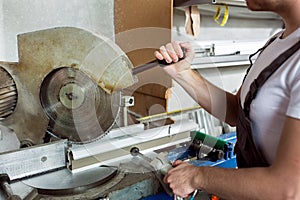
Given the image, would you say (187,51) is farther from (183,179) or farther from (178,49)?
(183,179)

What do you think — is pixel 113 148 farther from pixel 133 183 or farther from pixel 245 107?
pixel 245 107

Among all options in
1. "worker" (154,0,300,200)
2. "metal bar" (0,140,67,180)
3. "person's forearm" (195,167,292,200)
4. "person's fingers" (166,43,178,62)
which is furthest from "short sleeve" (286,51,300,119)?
"metal bar" (0,140,67,180)

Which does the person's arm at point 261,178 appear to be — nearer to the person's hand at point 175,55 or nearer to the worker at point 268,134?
the worker at point 268,134

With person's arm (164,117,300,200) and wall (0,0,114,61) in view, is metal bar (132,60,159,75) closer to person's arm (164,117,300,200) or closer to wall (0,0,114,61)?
person's arm (164,117,300,200)

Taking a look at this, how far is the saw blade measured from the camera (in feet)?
3.43

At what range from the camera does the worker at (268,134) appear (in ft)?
2.39

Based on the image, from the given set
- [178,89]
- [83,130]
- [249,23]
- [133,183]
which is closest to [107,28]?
[178,89]

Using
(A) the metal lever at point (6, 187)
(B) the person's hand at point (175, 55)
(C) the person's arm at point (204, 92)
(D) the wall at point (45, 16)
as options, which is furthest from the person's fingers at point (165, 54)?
(D) the wall at point (45, 16)

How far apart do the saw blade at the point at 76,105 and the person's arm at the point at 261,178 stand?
0.35 meters

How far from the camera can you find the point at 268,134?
871 millimetres

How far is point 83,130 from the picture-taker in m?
1.10

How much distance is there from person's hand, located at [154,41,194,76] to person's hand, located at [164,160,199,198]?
0.39 m

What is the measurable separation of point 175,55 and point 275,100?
411 mm

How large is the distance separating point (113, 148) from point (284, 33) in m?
0.71
